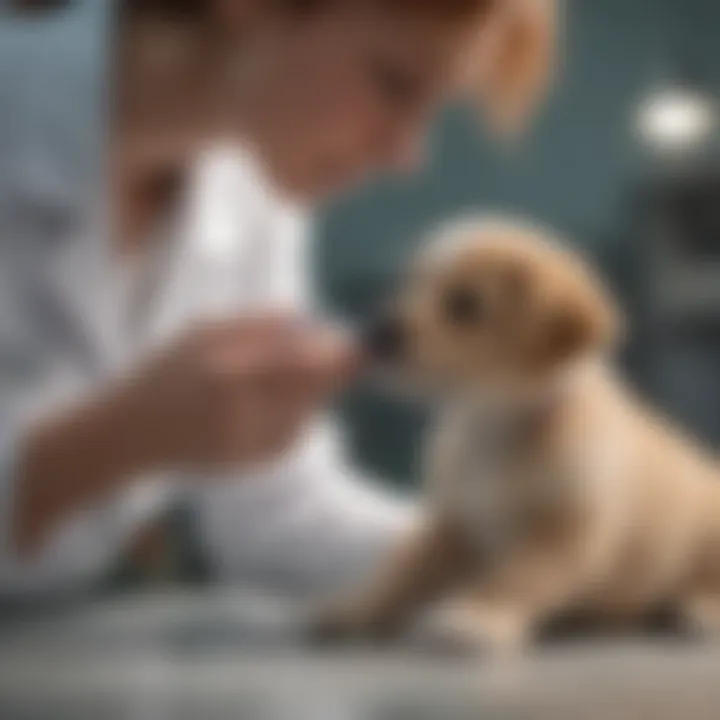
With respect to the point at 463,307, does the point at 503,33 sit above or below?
above

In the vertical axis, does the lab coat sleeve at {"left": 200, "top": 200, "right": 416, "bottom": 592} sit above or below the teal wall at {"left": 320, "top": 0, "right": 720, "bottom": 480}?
below

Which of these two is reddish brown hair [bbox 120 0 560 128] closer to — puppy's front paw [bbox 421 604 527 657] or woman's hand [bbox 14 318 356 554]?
woman's hand [bbox 14 318 356 554]

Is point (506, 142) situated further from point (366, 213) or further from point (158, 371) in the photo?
point (158, 371)

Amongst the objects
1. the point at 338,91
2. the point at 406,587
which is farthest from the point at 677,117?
the point at 406,587

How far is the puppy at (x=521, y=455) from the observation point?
80cm

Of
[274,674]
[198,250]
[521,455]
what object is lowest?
[274,674]

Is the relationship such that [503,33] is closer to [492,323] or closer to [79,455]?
[492,323]

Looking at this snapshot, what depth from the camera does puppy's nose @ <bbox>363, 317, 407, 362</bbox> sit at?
0.80 m

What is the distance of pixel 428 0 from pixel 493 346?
7.4 inches

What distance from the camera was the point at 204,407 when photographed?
2.66 ft

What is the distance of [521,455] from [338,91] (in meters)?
0.22

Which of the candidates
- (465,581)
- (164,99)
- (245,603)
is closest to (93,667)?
(245,603)

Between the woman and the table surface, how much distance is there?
32 mm

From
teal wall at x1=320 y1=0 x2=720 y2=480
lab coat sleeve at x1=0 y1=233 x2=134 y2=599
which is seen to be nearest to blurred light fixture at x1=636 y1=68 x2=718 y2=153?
teal wall at x1=320 y1=0 x2=720 y2=480
